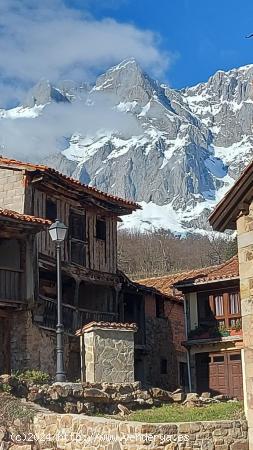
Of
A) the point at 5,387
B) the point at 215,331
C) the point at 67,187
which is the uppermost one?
the point at 67,187

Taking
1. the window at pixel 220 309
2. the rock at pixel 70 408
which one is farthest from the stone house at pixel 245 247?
the window at pixel 220 309

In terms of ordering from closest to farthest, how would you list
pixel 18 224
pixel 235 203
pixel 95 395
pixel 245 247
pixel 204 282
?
pixel 245 247 → pixel 235 203 → pixel 95 395 → pixel 18 224 → pixel 204 282

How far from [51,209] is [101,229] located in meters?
3.08

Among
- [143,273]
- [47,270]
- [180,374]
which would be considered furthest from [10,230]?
[143,273]

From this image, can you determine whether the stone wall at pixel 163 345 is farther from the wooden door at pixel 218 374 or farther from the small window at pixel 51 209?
the small window at pixel 51 209

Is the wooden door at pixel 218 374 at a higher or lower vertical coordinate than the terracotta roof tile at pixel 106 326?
lower

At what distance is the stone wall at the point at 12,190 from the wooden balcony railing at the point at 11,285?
242 cm

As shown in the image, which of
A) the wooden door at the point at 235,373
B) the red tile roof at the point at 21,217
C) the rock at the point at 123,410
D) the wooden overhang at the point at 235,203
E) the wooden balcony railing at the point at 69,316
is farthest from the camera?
the wooden door at the point at 235,373

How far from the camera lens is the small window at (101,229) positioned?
2727 centimetres

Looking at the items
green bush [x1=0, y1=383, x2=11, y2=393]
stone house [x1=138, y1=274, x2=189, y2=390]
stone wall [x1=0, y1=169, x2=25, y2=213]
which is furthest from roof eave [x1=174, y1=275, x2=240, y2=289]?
green bush [x1=0, y1=383, x2=11, y2=393]

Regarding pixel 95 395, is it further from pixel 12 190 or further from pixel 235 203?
pixel 12 190

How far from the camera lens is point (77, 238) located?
25938 millimetres

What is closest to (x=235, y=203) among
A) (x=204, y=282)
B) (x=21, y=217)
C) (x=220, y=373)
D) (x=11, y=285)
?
(x=21, y=217)

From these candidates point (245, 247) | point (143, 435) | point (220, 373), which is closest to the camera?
point (143, 435)
